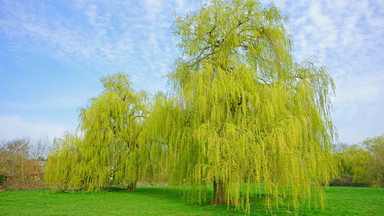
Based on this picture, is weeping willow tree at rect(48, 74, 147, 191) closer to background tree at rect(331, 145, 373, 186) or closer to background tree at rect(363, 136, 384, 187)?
background tree at rect(331, 145, 373, 186)

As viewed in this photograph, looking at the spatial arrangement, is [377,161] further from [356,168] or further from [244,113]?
[244,113]

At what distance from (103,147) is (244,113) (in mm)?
9113

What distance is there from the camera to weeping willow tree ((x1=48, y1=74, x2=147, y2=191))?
12.7m

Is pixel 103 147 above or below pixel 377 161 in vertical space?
above

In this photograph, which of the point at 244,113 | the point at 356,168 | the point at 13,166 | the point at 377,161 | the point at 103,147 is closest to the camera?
the point at 244,113

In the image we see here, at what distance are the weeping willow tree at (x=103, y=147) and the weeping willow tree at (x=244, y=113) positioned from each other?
15.1 ft

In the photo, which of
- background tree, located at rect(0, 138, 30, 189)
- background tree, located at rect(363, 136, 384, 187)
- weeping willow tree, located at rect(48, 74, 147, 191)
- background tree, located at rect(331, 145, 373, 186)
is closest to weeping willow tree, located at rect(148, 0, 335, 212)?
weeping willow tree, located at rect(48, 74, 147, 191)

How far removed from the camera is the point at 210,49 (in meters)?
9.13

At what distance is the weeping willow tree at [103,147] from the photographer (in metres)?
12.7

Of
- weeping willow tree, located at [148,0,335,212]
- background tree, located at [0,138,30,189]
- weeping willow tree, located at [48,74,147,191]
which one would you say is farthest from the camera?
background tree, located at [0,138,30,189]

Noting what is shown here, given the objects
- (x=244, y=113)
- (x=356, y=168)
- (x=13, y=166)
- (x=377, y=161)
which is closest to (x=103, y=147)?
(x=13, y=166)

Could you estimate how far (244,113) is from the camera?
267 inches

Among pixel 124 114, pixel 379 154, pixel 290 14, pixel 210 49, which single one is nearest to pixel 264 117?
pixel 210 49

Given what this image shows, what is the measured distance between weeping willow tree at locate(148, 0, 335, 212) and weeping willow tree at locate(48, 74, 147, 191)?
461 centimetres
